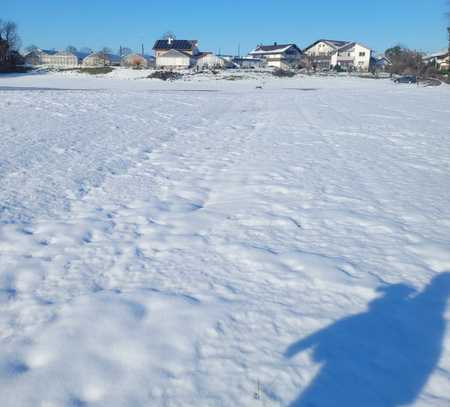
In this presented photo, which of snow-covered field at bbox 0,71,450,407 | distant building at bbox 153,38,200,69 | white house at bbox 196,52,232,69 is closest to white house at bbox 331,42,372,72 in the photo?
white house at bbox 196,52,232,69

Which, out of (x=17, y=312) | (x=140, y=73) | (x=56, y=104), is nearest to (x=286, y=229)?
(x=17, y=312)

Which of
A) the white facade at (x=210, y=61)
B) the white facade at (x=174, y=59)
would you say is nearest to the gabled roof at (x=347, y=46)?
the white facade at (x=210, y=61)

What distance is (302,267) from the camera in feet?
12.0

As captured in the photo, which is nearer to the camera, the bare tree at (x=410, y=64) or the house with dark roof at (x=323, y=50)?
the bare tree at (x=410, y=64)

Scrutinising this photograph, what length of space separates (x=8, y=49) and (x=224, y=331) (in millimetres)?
79805

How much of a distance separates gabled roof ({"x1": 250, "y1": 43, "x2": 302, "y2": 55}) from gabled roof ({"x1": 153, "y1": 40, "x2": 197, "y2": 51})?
21.2 m

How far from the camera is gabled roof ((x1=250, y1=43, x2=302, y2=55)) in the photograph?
9646 centimetres

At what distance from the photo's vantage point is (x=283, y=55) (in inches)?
3780

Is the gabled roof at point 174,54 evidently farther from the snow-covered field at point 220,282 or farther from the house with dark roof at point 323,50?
the snow-covered field at point 220,282

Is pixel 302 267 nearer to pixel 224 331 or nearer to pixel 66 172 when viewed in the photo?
pixel 224 331

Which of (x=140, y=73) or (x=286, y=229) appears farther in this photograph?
(x=140, y=73)

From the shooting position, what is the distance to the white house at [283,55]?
3780 inches

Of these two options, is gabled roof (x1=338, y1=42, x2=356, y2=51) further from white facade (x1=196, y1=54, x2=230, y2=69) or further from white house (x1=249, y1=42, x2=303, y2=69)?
white facade (x1=196, y1=54, x2=230, y2=69)

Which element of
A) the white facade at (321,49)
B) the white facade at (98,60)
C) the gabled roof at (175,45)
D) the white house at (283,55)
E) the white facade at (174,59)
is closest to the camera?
the white facade at (174,59)
